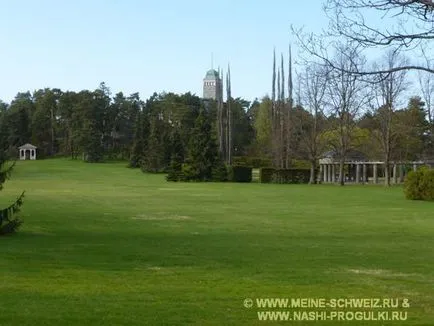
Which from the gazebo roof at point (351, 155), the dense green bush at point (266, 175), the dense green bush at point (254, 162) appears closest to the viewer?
the dense green bush at point (266, 175)

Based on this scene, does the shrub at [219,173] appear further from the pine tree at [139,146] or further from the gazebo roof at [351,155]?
the pine tree at [139,146]

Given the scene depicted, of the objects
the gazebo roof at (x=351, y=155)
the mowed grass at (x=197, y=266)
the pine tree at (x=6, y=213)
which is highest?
the gazebo roof at (x=351, y=155)

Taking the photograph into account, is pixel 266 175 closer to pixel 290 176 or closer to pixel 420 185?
pixel 290 176

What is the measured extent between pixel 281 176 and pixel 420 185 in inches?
1119

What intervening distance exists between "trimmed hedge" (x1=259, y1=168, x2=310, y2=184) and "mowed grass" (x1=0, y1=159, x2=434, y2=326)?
4076 centimetres

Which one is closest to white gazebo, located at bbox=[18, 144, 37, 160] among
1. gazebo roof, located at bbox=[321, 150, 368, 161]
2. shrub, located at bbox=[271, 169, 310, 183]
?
shrub, located at bbox=[271, 169, 310, 183]

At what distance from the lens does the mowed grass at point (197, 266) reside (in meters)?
7.57

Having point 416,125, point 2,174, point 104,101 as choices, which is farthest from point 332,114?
point 104,101

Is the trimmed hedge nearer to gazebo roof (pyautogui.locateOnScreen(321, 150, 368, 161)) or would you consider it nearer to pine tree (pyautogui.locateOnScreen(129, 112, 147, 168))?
gazebo roof (pyautogui.locateOnScreen(321, 150, 368, 161))

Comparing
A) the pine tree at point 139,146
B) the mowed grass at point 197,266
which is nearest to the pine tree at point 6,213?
the mowed grass at point 197,266

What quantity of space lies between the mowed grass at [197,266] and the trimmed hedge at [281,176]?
134ft

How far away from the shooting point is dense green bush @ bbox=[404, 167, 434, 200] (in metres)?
35.6

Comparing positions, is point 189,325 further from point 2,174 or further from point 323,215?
point 323,215

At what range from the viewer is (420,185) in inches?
1409
